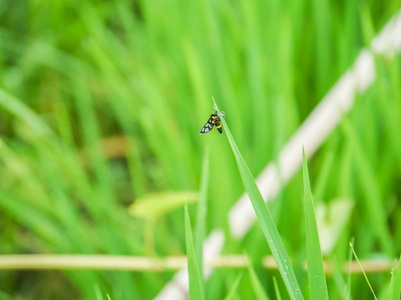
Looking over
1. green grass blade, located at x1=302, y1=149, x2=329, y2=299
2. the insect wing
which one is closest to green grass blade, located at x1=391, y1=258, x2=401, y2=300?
green grass blade, located at x1=302, y1=149, x2=329, y2=299

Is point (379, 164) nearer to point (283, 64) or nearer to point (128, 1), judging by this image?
point (283, 64)

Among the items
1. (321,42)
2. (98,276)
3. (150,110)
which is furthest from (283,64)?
(98,276)

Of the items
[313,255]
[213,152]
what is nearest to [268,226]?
[313,255]

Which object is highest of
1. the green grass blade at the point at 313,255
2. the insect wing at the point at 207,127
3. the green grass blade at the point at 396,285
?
the insect wing at the point at 207,127

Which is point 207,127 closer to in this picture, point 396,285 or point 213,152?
point 396,285

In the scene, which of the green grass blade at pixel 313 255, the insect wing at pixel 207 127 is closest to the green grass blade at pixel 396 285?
the green grass blade at pixel 313 255

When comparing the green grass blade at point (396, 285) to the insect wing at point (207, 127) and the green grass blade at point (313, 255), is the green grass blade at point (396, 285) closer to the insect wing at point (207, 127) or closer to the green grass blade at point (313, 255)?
the green grass blade at point (313, 255)
